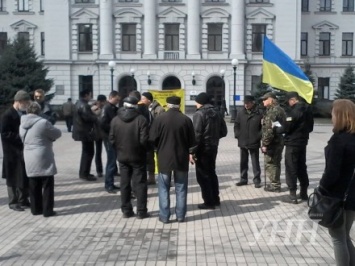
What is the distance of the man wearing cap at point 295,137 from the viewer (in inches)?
376

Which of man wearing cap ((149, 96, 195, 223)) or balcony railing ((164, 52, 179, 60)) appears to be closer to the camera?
man wearing cap ((149, 96, 195, 223))

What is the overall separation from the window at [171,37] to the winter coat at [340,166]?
45041mm

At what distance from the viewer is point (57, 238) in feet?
24.2

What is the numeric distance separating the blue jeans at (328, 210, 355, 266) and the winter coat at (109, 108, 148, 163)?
4007 millimetres

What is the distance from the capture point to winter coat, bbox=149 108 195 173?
819 centimetres

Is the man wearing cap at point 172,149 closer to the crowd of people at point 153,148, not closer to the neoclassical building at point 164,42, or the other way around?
the crowd of people at point 153,148

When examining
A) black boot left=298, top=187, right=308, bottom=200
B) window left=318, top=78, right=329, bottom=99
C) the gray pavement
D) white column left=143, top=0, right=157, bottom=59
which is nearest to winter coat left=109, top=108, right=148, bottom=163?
the gray pavement

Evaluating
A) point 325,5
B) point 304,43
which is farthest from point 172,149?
point 325,5

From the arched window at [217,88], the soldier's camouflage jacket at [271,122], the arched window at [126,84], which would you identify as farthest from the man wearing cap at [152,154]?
the arched window at [126,84]

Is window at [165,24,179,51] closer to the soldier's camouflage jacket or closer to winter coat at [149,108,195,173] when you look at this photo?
the soldier's camouflage jacket

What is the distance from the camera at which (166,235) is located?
7.52 m

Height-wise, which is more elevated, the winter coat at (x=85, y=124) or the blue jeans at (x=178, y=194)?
→ the winter coat at (x=85, y=124)

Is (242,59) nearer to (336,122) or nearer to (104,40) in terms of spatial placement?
(104,40)

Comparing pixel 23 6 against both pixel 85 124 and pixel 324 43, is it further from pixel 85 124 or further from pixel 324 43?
pixel 85 124
